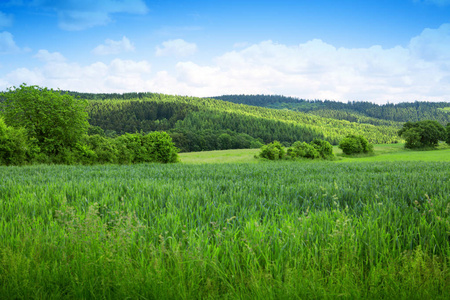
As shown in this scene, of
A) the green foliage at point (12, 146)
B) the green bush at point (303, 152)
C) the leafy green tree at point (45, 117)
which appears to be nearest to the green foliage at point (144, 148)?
the leafy green tree at point (45, 117)

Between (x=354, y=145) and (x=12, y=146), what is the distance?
74.4 m

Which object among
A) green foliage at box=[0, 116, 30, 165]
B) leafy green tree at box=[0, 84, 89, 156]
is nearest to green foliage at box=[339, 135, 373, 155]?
leafy green tree at box=[0, 84, 89, 156]

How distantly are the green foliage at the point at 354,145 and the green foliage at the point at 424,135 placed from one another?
21.4 meters

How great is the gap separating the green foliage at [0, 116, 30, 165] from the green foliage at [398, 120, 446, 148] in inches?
3978

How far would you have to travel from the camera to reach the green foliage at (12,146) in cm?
2730

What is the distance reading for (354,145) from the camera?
70.7 meters

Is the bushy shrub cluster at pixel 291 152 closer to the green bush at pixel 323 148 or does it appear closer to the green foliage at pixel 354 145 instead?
the green bush at pixel 323 148

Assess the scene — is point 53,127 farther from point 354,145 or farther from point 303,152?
point 354,145

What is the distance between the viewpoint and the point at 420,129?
8325 cm

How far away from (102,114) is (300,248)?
558 feet

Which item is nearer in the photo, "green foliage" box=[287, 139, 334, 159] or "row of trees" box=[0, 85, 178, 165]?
"row of trees" box=[0, 85, 178, 165]

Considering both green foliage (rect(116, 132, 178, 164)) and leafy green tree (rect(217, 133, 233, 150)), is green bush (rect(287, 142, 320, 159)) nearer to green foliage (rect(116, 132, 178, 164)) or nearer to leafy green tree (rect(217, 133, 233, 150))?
green foliage (rect(116, 132, 178, 164))

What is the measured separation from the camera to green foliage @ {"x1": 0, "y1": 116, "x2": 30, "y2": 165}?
27.3 meters

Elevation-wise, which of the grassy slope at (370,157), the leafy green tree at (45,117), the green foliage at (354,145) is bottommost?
the grassy slope at (370,157)
